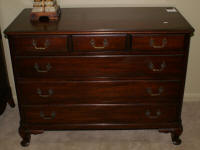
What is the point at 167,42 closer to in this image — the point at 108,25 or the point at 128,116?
the point at 108,25

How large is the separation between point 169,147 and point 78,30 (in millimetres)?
1338

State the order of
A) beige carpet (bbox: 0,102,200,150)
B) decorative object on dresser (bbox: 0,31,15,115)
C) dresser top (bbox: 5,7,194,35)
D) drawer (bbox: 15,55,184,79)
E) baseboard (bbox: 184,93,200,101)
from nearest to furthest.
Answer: dresser top (bbox: 5,7,194,35)
drawer (bbox: 15,55,184,79)
beige carpet (bbox: 0,102,200,150)
decorative object on dresser (bbox: 0,31,15,115)
baseboard (bbox: 184,93,200,101)

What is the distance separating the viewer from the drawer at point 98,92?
7.87 feet

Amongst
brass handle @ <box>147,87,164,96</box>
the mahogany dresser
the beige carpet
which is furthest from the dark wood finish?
the beige carpet

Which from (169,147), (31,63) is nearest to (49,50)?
(31,63)

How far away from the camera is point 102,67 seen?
2318mm

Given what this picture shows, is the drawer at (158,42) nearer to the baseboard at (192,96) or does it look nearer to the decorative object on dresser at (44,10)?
the decorative object on dresser at (44,10)

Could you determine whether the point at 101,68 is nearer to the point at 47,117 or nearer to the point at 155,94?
the point at 155,94

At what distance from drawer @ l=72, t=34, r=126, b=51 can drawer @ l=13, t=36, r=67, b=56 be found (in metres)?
0.10

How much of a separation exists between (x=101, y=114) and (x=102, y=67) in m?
0.46

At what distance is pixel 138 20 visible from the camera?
2346mm

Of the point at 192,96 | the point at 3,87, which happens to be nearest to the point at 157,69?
the point at 192,96

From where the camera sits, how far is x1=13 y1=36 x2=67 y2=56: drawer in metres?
2.19

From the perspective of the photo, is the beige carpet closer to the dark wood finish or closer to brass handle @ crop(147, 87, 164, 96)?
the dark wood finish
